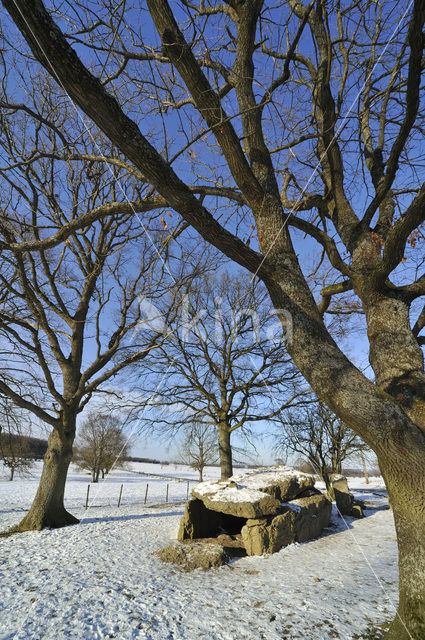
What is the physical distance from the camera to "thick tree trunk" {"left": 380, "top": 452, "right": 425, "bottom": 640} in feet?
6.81

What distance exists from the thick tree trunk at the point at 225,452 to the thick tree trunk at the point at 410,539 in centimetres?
1029

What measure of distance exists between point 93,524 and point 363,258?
343 inches

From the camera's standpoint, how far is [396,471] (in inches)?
86.7

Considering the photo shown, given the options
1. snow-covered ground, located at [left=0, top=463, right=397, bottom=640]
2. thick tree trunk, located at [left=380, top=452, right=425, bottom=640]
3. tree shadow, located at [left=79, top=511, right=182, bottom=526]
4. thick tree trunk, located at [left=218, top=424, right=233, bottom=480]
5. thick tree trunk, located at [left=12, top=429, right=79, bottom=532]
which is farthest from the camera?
thick tree trunk, located at [left=218, top=424, right=233, bottom=480]

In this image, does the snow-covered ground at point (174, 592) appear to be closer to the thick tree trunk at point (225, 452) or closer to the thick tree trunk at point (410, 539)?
the thick tree trunk at point (410, 539)

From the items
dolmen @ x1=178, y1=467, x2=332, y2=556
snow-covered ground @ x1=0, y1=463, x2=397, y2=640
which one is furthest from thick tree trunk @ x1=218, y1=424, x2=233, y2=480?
snow-covered ground @ x1=0, y1=463, x2=397, y2=640

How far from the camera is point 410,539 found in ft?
7.07

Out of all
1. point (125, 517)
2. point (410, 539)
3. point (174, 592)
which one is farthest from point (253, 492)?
point (410, 539)

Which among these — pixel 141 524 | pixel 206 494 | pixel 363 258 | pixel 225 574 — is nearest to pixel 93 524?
pixel 141 524

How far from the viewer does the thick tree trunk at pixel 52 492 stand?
7259 millimetres

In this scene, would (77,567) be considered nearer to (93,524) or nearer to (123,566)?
(123,566)

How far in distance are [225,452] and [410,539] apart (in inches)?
423

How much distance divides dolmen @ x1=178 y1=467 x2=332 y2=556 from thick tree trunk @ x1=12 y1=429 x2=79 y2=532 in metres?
3.12

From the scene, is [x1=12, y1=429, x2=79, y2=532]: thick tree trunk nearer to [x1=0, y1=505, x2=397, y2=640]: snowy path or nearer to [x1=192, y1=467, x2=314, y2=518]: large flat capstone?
[x1=0, y1=505, x2=397, y2=640]: snowy path
